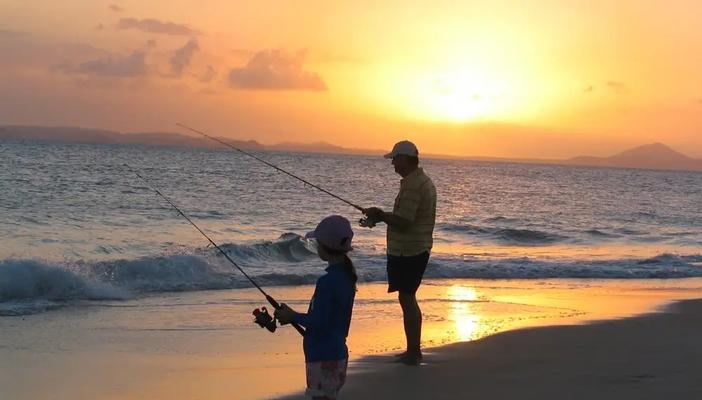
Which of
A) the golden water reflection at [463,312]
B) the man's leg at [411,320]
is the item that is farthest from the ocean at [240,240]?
the man's leg at [411,320]

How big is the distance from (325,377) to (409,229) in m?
2.55

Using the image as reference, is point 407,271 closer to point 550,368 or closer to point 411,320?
point 411,320

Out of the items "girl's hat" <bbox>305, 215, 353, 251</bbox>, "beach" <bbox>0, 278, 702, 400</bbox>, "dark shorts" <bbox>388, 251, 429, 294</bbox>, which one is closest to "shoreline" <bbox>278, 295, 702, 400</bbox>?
"beach" <bbox>0, 278, 702, 400</bbox>

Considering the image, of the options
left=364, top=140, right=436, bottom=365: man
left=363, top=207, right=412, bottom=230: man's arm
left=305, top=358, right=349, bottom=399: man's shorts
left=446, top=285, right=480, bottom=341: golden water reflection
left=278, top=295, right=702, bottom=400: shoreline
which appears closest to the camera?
left=305, top=358, right=349, bottom=399: man's shorts

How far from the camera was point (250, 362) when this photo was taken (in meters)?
6.56

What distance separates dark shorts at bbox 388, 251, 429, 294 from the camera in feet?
20.5

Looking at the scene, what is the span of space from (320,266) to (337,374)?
34.8 ft

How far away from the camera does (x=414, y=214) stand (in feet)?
20.3

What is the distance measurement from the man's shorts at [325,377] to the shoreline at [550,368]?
1.74 m

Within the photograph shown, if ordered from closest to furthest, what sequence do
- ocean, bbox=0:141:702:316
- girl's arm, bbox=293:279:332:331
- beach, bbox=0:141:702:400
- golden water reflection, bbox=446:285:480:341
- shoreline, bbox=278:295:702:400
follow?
girl's arm, bbox=293:279:332:331
shoreline, bbox=278:295:702:400
beach, bbox=0:141:702:400
golden water reflection, bbox=446:285:480:341
ocean, bbox=0:141:702:316

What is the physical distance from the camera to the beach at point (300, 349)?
5.80 metres

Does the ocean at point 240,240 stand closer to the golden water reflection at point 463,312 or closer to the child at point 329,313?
the golden water reflection at point 463,312

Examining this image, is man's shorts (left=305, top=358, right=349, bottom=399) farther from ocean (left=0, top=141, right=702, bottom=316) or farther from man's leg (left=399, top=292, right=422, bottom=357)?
ocean (left=0, top=141, right=702, bottom=316)

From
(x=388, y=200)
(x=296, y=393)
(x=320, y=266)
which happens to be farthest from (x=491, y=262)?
(x=388, y=200)
